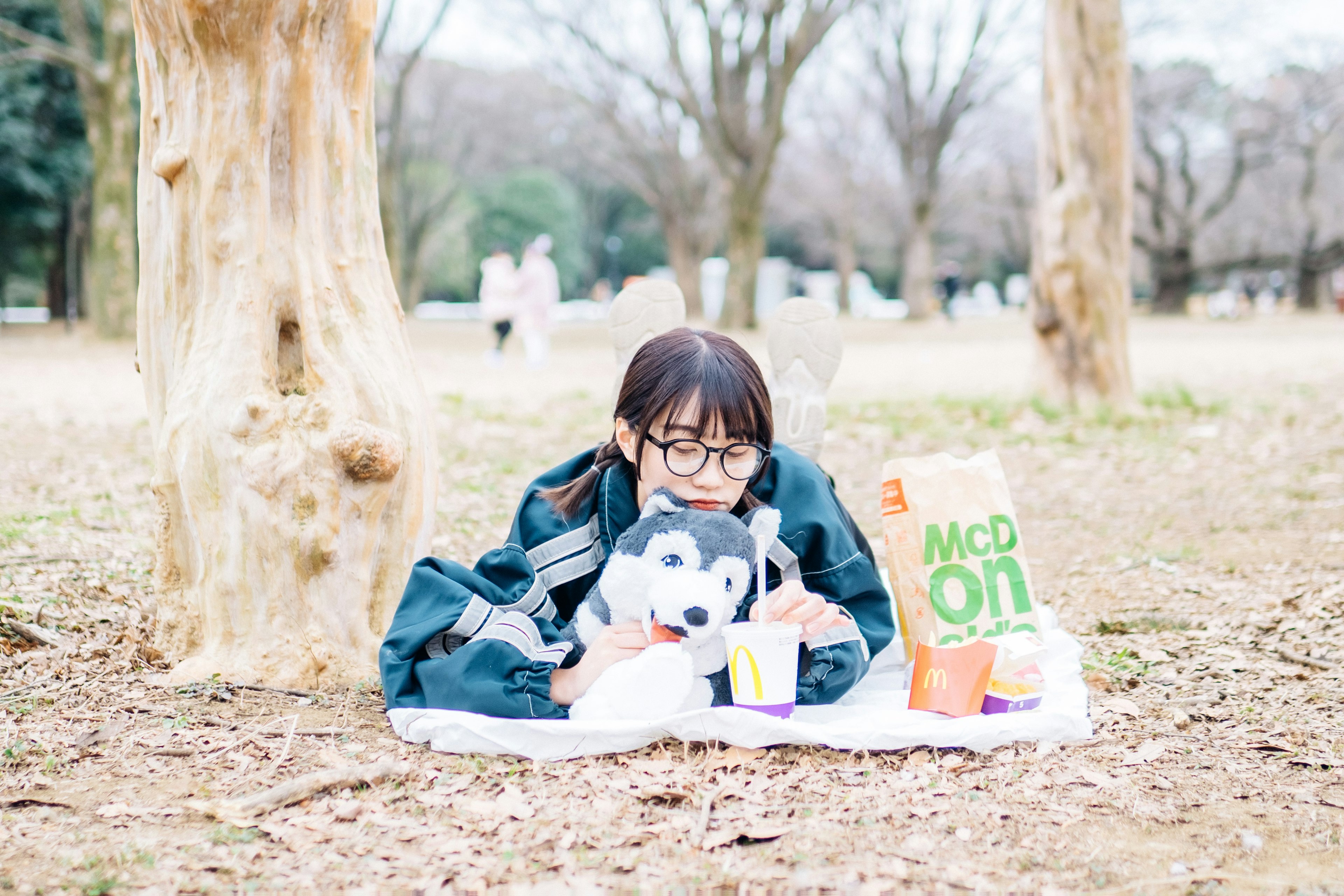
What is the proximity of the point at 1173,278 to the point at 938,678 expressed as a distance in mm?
32618

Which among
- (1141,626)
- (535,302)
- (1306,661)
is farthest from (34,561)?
(535,302)

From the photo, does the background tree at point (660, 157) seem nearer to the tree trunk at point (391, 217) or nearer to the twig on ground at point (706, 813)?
the tree trunk at point (391, 217)

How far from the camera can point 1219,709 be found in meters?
2.84

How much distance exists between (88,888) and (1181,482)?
5.87m

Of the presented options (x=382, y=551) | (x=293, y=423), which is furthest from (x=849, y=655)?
(x=293, y=423)

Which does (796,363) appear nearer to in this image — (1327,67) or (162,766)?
(162,766)

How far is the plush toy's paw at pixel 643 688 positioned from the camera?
244cm

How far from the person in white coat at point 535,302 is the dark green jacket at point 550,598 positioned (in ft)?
37.3

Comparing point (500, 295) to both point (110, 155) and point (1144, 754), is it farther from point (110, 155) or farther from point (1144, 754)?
point (1144, 754)

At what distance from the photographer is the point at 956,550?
9.71 ft

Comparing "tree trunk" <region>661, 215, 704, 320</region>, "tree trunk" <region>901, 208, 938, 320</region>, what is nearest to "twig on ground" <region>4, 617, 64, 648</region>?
"tree trunk" <region>661, 215, 704, 320</region>

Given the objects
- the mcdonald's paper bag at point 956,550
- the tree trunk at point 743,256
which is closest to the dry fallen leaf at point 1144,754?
the mcdonald's paper bag at point 956,550

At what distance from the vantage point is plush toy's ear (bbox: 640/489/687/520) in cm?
247

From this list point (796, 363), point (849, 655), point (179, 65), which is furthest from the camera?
point (796, 363)
